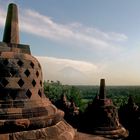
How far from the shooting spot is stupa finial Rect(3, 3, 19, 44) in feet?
18.5

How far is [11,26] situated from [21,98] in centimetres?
178

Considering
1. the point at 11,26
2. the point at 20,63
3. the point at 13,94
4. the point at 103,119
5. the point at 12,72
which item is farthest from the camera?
the point at 103,119

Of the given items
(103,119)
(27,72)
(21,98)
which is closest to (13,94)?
(21,98)

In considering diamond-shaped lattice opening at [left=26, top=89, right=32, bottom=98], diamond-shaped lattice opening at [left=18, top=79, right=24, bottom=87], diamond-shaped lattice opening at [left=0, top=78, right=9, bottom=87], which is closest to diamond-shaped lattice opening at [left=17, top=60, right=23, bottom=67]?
diamond-shaped lattice opening at [left=18, top=79, right=24, bottom=87]

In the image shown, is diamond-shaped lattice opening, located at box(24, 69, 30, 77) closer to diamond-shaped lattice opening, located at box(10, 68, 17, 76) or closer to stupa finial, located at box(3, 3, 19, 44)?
diamond-shaped lattice opening, located at box(10, 68, 17, 76)

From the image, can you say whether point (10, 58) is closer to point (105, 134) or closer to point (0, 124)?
point (0, 124)

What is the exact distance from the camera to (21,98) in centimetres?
502

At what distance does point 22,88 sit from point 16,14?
1865 millimetres

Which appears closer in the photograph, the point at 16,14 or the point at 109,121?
the point at 16,14

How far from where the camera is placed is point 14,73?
5.11 m

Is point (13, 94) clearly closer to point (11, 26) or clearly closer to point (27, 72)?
point (27, 72)

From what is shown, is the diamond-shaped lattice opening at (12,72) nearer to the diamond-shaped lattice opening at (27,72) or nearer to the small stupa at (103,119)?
the diamond-shaped lattice opening at (27,72)

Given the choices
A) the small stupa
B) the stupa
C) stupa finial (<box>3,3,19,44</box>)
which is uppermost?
stupa finial (<box>3,3,19,44</box>)

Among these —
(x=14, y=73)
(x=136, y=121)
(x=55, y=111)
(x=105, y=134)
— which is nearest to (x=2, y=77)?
(x=14, y=73)
